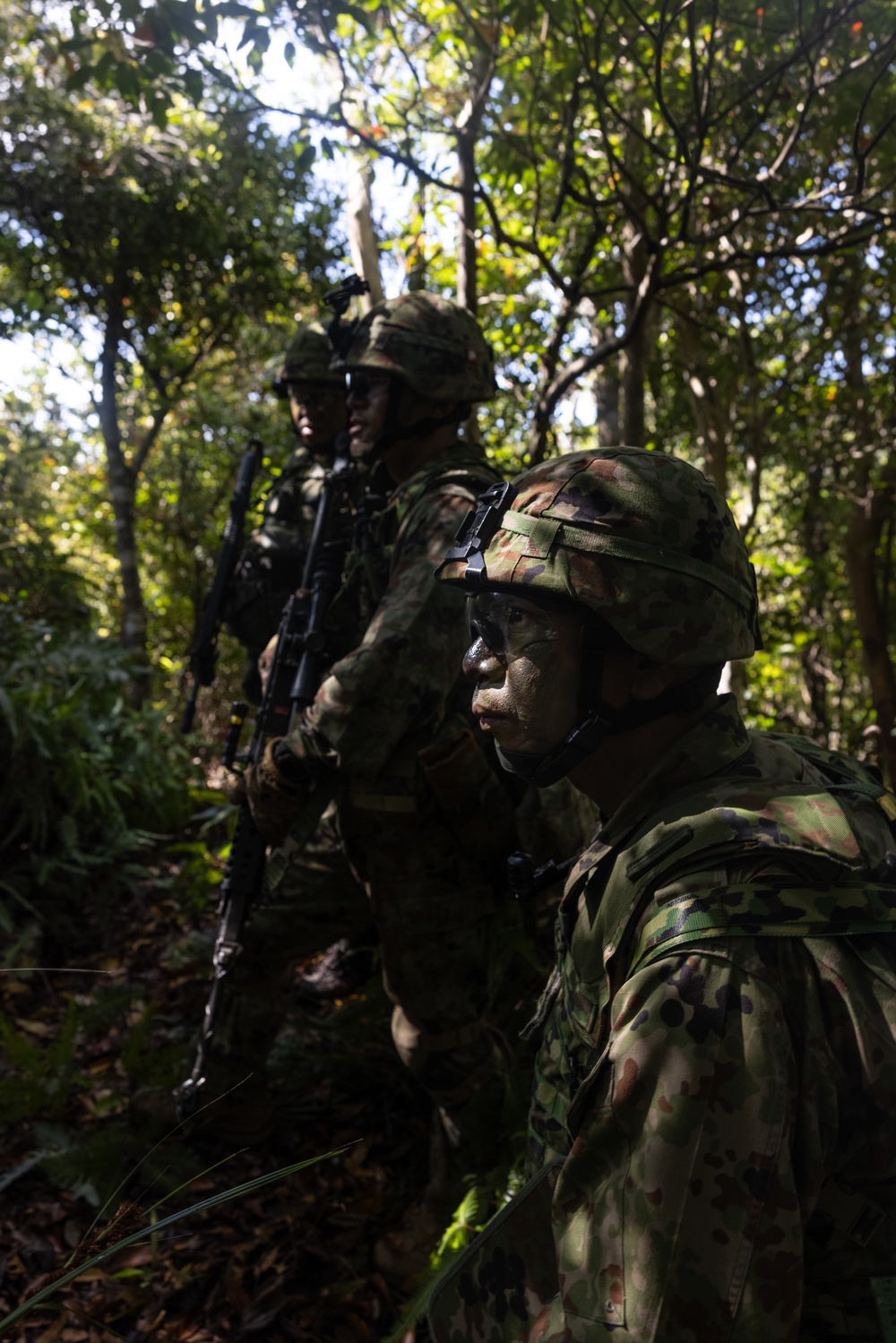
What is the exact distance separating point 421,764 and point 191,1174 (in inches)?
59.5

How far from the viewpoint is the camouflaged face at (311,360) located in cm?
439

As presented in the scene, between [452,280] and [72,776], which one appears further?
[452,280]

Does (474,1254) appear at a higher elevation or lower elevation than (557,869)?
lower

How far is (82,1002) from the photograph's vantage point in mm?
3994

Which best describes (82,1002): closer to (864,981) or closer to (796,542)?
(864,981)

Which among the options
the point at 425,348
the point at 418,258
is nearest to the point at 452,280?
the point at 418,258

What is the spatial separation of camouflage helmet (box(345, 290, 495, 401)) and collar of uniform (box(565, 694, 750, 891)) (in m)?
1.96

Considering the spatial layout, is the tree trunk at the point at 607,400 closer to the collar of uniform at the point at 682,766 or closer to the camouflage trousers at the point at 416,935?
the camouflage trousers at the point at 416,935

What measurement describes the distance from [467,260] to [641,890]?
361cm

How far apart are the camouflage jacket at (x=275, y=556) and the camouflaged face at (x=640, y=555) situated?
10.5 ft

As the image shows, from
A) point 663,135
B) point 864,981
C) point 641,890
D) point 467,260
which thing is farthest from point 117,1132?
point 663,135

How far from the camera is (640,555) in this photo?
1394 millimetres

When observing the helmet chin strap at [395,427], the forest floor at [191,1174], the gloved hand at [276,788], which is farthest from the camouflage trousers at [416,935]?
the helmet chin strap at [395,427]

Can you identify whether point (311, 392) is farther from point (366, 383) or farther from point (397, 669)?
point (397, 669)
